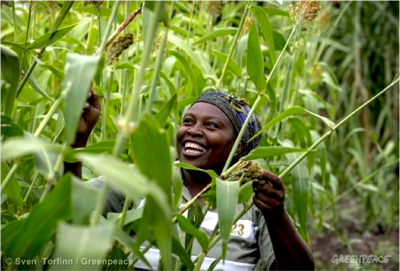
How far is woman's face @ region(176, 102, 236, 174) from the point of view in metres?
1.80

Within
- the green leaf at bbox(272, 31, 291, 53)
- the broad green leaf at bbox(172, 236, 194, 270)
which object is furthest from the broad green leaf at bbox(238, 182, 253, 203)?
the green leaf at bbox(272, 31, 291, 53)

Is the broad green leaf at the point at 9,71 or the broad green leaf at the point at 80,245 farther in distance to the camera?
the broad green leaf at the point at 9,71

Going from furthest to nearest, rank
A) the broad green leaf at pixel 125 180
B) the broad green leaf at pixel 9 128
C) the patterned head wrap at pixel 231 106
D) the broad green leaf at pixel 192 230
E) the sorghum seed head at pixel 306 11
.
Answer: the patterned head wrap at pixel 231 106
the sorghum seed head at pixel 306 11
the broad green leaf at pixel 192 230
the broad green leaf at pixel 9 128
the broad green leaf at pixel 125 180

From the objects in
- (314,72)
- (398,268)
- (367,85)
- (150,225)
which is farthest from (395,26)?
(150,225)

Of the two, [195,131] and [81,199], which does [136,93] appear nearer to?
[81,199]

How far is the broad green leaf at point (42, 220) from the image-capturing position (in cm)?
103

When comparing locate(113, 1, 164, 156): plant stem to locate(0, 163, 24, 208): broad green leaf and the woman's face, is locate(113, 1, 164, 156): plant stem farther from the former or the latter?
the woman's face

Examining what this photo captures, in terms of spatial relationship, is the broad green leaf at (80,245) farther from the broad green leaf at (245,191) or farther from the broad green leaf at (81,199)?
the broad green leaf at (245,191)

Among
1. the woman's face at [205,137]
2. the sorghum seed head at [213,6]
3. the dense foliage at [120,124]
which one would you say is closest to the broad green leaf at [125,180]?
the dense foliage at [120,124]

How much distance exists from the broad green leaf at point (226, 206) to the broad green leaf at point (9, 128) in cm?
35

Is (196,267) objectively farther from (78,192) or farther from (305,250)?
(78,192)

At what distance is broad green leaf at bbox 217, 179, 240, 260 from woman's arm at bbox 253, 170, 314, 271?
6.5 inches

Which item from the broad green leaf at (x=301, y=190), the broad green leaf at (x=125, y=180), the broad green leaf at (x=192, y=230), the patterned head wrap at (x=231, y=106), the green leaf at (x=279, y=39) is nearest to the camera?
the broad green leaf at (x=125, y=180)

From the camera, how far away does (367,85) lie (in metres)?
4.97
